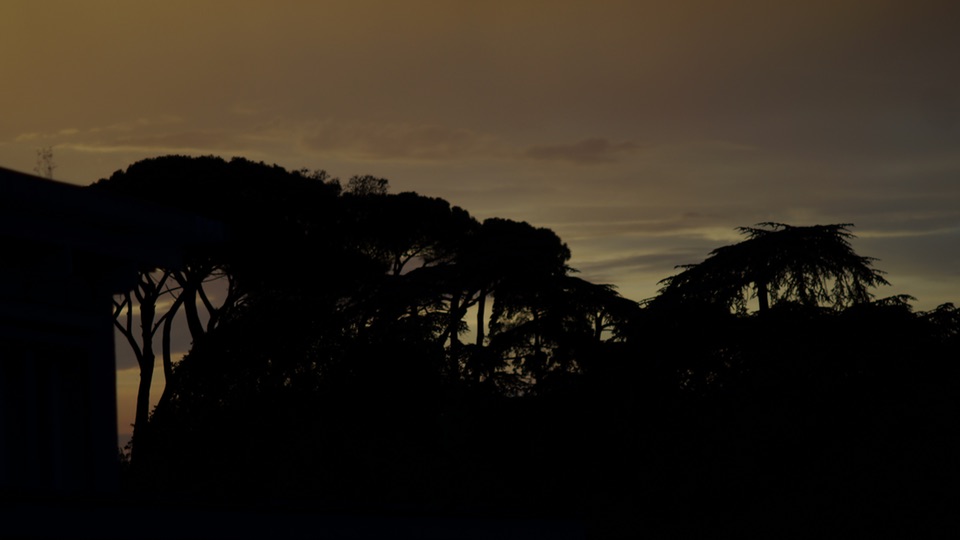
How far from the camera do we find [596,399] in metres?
27.2

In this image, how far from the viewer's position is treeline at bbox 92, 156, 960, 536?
24.8 m

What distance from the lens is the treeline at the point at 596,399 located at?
24.8 m

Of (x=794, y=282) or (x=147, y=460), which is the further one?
(x=147, y=460)

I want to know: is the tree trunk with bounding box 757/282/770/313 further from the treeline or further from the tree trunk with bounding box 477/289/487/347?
the tree trunk with bounding box 477/289/487/347

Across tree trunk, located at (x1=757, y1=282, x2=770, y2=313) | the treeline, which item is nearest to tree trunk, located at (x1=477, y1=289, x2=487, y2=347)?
the treeline

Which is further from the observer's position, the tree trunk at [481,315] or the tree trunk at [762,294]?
the tree trunk at [481,315]

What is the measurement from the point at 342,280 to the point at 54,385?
32.4 metres

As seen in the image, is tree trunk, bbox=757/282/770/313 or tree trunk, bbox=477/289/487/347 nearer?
tree trunk, bbox=757/282/770/313

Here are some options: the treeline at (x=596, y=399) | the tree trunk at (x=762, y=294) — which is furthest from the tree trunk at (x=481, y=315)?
the tree trunk at (x=762, y=294)

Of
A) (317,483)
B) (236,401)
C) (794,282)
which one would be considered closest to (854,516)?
(794,282)

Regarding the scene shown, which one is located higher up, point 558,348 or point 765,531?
point 558,348

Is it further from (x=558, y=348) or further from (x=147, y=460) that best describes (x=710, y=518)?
(x=147, y=460)

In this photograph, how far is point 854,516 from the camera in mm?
23672

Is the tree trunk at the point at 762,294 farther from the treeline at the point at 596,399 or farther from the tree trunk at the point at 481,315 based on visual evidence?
the tree trunk at the point at 481,315
